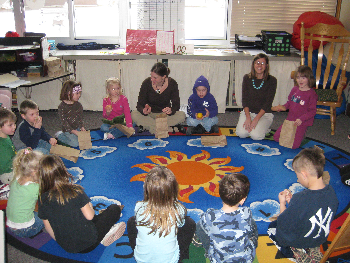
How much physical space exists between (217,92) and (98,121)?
1699 millimetres

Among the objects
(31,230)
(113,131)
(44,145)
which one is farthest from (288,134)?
(31,230)

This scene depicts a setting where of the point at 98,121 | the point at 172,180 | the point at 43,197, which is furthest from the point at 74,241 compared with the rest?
the point at 98,121

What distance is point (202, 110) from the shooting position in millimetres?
4141

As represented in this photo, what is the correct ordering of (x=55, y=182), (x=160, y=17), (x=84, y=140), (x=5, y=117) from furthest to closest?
(x=160, y=17) < (x=84, y=140) < (x=5, y=117) < (x=55, y=182)

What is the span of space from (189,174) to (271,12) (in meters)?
3.19

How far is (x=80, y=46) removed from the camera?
502 centimetres

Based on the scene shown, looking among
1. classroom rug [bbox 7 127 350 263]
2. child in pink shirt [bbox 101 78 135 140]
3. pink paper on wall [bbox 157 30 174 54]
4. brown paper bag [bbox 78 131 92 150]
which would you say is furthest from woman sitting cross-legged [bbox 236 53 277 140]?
brown paper bag [bbox 78 131 92 150]

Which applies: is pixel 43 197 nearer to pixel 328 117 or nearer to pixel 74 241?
pixel 74 241

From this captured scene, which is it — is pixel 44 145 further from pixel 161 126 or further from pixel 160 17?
pixel 160 17

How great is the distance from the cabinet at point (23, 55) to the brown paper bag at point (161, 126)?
1.67 meters

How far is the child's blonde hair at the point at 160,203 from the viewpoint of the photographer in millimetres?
1712

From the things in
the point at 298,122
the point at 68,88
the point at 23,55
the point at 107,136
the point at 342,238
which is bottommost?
the point at 107,136

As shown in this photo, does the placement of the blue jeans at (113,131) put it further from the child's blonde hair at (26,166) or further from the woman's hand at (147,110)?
the child's blonde hair at (26,166)

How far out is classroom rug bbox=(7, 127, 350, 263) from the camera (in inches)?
85.0
